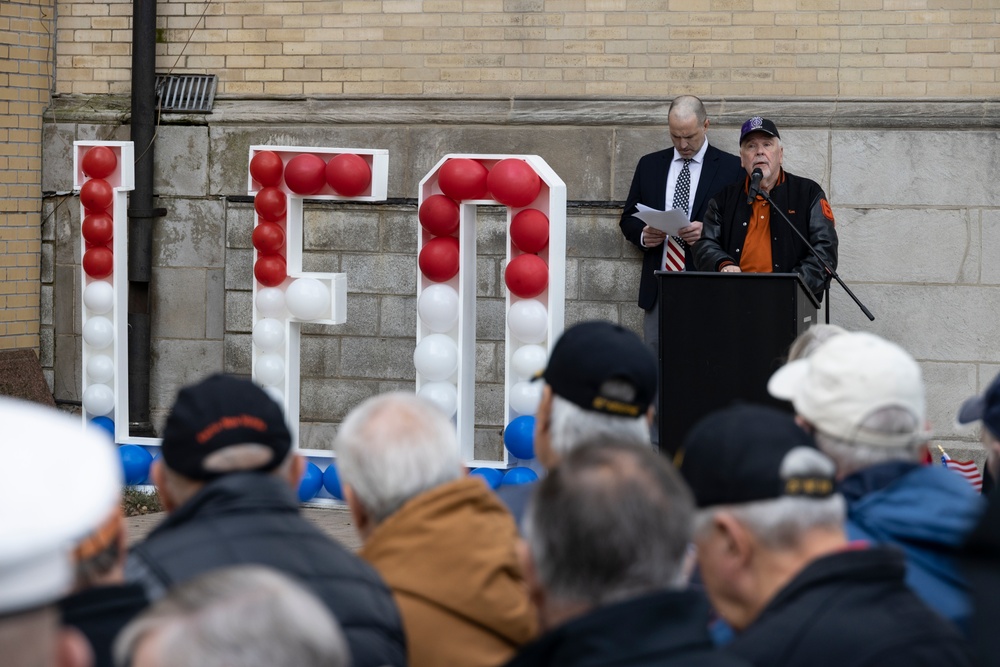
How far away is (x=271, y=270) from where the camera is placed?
272 inches

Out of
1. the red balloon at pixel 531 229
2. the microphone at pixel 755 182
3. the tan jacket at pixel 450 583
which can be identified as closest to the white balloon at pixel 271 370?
the red balloon at pixel 531 229

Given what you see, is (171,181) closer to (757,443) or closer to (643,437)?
(643,437)

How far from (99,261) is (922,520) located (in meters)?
6.09

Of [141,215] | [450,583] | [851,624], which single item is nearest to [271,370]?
[141,215]

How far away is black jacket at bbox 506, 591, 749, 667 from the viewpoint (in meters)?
1.68

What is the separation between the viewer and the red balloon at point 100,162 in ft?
24.3

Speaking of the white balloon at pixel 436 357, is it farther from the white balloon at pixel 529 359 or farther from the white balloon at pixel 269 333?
the white balloon at pixel 269 333

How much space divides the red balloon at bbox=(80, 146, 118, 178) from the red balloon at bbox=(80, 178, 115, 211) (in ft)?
0.16

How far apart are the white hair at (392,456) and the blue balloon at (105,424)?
5417 mm

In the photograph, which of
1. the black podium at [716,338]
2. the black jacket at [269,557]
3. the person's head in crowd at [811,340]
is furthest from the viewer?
the black podium at [716,338]

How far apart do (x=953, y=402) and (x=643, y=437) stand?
→ 543 cm

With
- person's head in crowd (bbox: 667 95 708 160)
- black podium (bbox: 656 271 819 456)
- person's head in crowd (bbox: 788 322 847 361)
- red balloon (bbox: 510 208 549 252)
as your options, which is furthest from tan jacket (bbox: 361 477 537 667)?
person's head in crowd (bbox: 667 95 708 160)

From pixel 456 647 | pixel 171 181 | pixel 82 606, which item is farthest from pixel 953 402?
Result: pixel 82 606

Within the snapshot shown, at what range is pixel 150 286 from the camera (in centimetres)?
883
